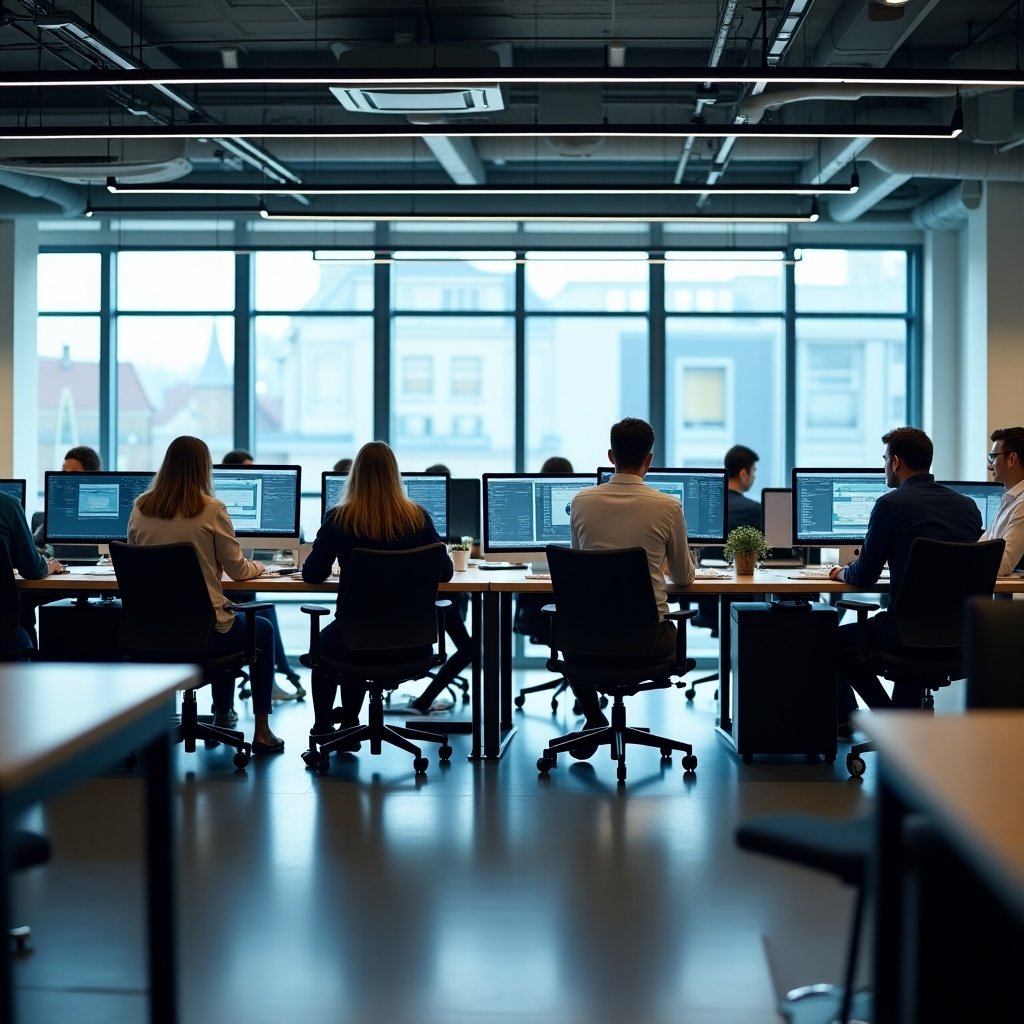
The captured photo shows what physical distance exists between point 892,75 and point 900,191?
5634 millimetres

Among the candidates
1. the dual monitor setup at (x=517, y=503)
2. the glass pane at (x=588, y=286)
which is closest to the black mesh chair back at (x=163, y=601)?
the dual monitor setup at (x=517, y=503)

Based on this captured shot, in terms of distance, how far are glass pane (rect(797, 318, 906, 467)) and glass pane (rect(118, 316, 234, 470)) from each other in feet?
17.8

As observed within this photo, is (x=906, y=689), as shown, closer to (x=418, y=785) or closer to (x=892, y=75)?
(x=418, y=785)

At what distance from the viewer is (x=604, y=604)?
4.82m

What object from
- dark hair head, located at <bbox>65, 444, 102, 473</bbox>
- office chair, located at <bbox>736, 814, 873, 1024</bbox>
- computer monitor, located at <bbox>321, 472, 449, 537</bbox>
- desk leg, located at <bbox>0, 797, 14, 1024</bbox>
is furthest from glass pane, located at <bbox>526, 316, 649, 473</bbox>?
desk leg, located at <bbox>0, 797, 14, 1024</bbox>

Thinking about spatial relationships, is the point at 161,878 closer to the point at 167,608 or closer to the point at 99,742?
the point at 99,742

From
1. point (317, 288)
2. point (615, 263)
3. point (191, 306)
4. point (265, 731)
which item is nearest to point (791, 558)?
point (265, 731)

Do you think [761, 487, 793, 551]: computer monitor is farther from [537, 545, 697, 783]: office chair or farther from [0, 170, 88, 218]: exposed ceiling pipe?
[0, 170, 88, 218]: exposed ceiling pipe

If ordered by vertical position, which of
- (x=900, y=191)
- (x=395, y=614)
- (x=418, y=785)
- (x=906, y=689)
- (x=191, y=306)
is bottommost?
(x=418, y=785)

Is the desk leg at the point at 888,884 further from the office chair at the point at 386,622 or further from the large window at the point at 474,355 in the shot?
the large window at the point at 474,355

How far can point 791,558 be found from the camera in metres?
6.72

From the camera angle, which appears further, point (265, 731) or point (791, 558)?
point (791, 558)

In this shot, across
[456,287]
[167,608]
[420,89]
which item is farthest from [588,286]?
[167,608]

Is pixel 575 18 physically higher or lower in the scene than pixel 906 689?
higher
